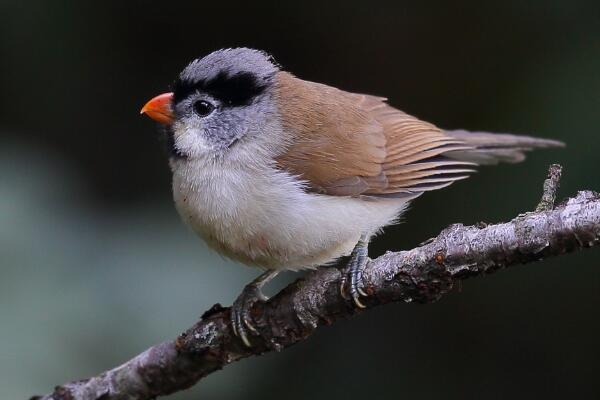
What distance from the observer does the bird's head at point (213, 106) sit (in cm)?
455

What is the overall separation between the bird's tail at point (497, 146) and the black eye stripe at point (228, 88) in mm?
1182

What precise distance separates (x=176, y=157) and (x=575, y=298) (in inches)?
95.5

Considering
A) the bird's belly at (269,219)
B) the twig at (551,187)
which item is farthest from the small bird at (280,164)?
the twig at (551,187)

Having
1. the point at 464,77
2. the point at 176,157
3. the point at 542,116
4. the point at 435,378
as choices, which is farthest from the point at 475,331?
the point at 176,157

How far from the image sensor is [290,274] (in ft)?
17.4

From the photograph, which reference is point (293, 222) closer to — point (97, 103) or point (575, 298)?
point (575, 298)

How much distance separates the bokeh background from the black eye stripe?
612mm

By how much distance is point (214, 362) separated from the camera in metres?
4.18

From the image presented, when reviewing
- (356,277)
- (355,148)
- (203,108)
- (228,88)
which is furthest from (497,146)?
(356,277)

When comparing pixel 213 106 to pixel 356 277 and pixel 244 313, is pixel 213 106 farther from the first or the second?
pixel 356 277

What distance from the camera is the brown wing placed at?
4.45 m

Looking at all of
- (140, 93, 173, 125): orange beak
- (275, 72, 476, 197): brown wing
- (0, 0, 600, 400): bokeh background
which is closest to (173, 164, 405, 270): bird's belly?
(275, 72, 476, 197): brown wing

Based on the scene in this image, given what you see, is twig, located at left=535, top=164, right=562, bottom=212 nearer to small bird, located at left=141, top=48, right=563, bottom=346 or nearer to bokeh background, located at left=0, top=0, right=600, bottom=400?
small bird, located at left=141, top=48, right=563, bottom=346

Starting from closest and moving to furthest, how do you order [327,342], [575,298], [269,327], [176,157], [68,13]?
1. [269,327]
2. [176,157]
3. [575,298]
4. [327,342]
5. [68,13]
